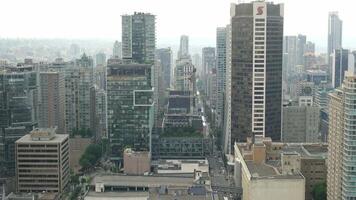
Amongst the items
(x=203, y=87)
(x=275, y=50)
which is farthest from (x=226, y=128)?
(x=203, y=87)

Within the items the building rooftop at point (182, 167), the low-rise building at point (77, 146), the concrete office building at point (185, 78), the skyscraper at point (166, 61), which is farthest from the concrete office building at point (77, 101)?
the skyscraper at point (166, 61)

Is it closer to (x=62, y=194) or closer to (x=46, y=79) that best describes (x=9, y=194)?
(x=62, y=194)

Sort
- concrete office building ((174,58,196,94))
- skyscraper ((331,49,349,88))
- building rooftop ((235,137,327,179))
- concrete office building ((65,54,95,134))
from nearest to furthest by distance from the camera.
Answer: building rooftop ((235,137,327,179)) < concrete office building ((65,54,95,134)) < concrete office building ((174,58,196,94)) < skyscraper ((331,49,349,88))

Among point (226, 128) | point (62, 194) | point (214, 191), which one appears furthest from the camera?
point (226, 128)

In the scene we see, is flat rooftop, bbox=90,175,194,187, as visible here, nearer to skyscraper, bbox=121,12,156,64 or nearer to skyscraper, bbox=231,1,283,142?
skyscraper, bbox=231,1,283,142

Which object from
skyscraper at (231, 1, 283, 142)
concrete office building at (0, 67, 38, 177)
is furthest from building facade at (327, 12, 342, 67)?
concrete office building at (0, 67, 38, 177)
